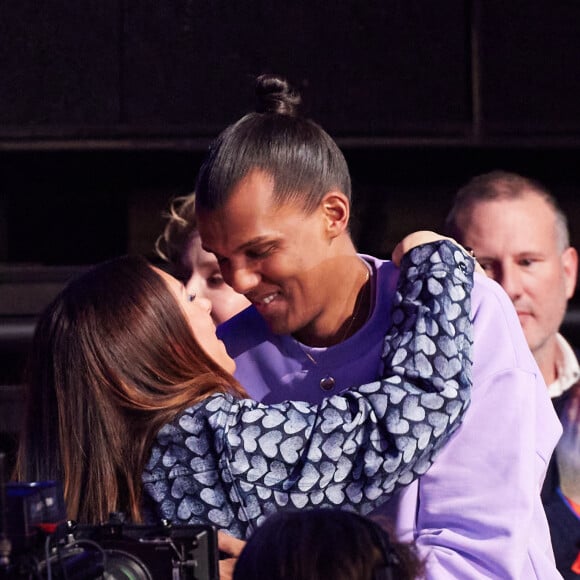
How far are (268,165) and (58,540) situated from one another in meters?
0.81

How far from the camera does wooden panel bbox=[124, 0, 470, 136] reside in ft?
11.7

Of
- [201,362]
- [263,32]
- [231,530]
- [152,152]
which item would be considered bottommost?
[231,530]

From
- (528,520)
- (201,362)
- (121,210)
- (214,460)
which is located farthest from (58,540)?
(121,210)

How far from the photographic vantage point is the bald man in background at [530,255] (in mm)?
3354

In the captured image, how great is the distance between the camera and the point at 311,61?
142 inches

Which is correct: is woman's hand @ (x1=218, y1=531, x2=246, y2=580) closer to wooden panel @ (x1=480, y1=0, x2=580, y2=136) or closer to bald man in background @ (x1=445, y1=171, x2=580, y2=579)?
bald man in background @ (x1=445, y1=171, x2=580, y2=579)

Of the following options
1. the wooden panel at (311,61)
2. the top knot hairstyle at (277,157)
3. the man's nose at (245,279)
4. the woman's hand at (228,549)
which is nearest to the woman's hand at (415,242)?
the top knot hairstyle at (277,157)

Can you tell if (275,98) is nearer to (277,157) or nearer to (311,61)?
(277,157)

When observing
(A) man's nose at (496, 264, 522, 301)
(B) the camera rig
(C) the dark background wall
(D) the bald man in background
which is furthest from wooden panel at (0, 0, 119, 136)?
(B) the camera rig

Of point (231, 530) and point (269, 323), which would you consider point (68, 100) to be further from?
point (231, 530)

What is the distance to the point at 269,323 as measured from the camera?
2385 millimetres

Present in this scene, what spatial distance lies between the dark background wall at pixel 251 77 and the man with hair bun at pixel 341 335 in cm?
119

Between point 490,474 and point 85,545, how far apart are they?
66 centimetres

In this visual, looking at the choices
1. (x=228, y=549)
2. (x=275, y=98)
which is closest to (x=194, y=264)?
(x=275, y=98)
